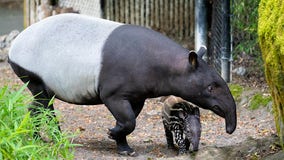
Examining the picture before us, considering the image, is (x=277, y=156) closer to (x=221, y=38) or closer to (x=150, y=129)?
(x=150, y=129)

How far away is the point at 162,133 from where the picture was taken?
860cm

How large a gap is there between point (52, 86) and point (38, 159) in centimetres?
201

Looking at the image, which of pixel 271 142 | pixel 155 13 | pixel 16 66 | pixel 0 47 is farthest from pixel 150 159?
pixel 0 47

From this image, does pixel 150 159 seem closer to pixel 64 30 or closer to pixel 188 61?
pixel 188 61

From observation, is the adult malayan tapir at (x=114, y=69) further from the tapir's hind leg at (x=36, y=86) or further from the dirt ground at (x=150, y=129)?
the dirt ground at (x=150, y=129)

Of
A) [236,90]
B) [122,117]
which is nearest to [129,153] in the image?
[122,117]

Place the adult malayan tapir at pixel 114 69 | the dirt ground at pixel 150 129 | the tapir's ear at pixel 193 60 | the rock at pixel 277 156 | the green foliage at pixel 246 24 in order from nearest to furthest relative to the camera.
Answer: the rock at pixel 277 156, the tapir's ear at pixel 193 60, the adult malayan tapir at pixel 114 69, the dirt ground at pixel 150 129, the green foliage at pixel 246 24

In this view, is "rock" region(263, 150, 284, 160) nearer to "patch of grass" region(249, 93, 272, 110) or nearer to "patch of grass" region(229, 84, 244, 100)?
"patch of grass" region(249, 93, 272, 110)

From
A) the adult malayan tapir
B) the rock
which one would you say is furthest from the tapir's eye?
the rock

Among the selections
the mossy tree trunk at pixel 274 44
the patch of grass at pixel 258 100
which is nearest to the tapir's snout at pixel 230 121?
the mossy tree trunk at pixel 274 44

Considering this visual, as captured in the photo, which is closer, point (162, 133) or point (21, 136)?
point (21, 136)

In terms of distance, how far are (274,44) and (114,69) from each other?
2.09 meters

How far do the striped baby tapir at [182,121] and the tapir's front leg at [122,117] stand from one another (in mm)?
355

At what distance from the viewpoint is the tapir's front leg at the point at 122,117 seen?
24.0ft
